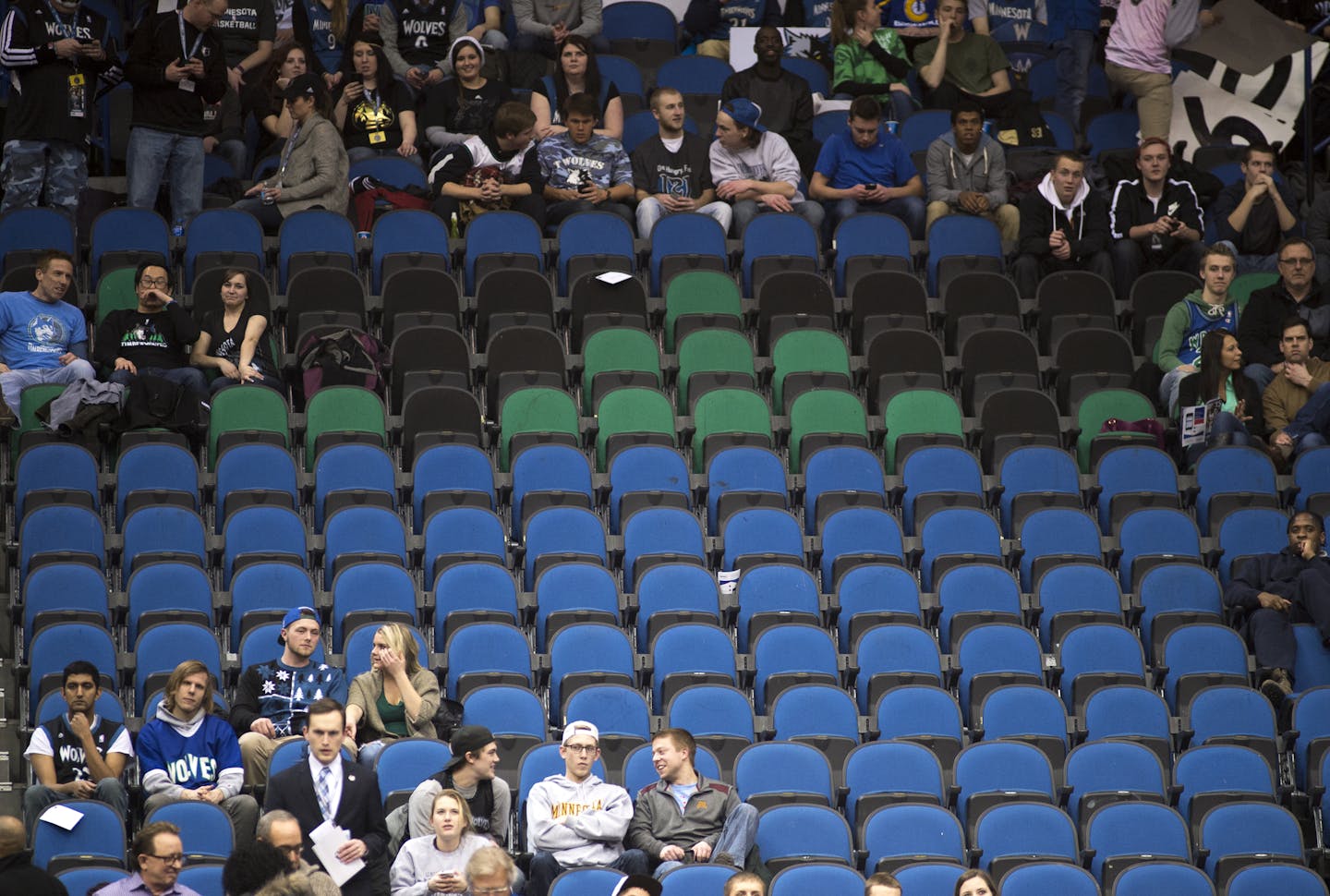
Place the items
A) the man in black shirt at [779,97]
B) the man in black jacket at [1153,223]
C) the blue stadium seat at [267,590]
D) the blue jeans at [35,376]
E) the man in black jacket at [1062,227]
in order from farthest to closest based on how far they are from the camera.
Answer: the man in black shirt at [779,97] → the man in black jacket at [1153,223] → the man in black jacket at [1062,227] → the blue jeans at [35,376] → the blue stadium seat at [267,590]

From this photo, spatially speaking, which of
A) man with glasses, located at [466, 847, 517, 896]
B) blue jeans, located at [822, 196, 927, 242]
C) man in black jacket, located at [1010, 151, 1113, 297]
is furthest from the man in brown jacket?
man with glasses, located at [466, 847, 517, 896]

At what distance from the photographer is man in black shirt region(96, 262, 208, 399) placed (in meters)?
9.45

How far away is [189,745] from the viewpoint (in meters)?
7.35

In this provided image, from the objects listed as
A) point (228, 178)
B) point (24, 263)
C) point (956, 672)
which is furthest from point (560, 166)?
point (956, 672)

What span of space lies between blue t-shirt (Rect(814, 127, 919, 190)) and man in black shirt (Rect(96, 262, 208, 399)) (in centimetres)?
385

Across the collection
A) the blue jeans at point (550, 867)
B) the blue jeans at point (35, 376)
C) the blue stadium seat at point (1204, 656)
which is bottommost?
the blue stadium seat at point (1204, 656)

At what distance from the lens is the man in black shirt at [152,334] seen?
945 centimetres

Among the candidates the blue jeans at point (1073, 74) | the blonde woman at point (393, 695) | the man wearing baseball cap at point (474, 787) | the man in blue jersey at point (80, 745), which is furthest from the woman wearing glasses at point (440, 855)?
the blue jeans at point (1073, 74)

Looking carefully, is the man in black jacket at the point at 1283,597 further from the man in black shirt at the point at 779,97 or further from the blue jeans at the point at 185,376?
the blue jeans at the point at 185,376

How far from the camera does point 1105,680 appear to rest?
8773 mm

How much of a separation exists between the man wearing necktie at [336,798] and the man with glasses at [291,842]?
293 millimetres

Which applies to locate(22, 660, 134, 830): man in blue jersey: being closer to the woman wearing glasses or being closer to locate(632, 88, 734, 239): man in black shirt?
the woman wearing glasses

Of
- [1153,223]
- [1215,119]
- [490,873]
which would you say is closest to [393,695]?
[490,873]

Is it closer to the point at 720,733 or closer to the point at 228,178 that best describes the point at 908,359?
the point at 720,733
